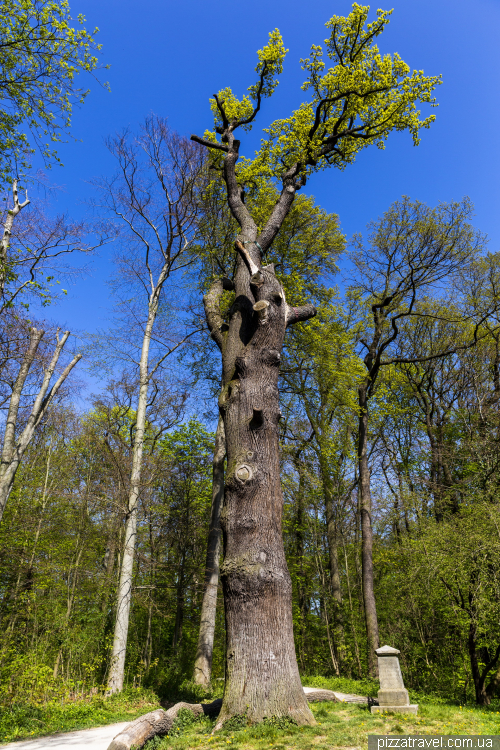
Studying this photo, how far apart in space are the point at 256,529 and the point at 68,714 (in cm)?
491

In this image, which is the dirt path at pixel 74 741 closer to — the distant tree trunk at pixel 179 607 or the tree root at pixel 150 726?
the tree root at pixel 150 726

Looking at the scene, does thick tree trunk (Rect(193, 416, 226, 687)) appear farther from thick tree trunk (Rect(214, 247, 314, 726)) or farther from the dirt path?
thick tree trunk (Rect(214, 247, 314, 726))

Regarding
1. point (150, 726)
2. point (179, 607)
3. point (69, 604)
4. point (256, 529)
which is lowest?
point (150, 726)

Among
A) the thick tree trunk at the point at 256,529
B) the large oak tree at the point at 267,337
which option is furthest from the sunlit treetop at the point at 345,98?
the thick tree trunk at the point at 256,529

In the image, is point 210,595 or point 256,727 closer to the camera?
point 256,727

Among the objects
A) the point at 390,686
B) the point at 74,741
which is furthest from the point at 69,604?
the point at 390,686

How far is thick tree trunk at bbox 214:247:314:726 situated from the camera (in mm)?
4254

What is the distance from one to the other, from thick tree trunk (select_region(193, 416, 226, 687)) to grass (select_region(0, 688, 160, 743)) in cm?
142

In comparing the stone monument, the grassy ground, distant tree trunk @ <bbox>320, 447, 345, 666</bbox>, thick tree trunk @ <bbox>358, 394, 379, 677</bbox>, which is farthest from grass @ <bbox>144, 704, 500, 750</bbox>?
distant tree trunk @ <bbox>320, 447, 345, 666</bbox>

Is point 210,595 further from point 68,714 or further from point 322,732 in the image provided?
point 322,732

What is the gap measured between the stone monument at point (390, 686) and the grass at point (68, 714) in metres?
3.99

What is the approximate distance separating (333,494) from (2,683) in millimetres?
12359

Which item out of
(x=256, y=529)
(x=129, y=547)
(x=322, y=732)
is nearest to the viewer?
(x=322, y=732)

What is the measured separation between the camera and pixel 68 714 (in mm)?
6691
